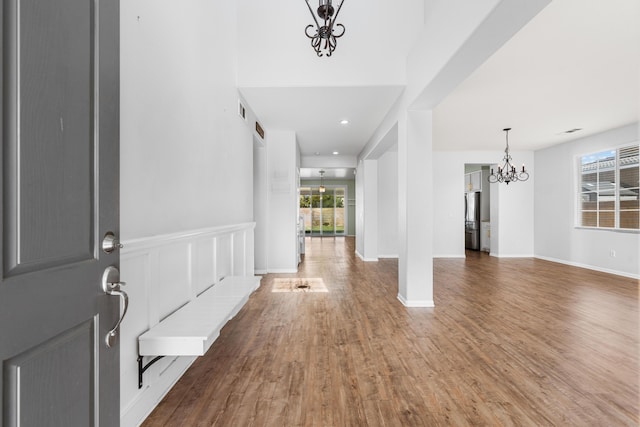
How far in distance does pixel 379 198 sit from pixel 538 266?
3.80 meters

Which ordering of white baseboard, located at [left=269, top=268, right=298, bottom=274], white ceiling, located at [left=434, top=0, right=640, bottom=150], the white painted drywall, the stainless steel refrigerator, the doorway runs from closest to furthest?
1. white ceiling, located at [left=434, top=0, right=640, bottom=150]
2. the white painted drywall
3. white baseboard, located at [left=269, top=268, right=298, bottom=274]
4. the stainless steel refrigerator
5. the doorway

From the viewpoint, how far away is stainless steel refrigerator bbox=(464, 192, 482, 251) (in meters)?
9.13

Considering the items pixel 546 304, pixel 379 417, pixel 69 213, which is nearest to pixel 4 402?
pixel 69 213

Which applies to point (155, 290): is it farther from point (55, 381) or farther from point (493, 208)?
point (493, 208)

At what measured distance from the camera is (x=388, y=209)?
773cm

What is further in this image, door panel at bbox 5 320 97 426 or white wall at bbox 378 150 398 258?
white wall at bbox 378 150 398 258

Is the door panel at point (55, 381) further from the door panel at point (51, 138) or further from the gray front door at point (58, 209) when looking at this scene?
→ the door panel at point (51, 138)

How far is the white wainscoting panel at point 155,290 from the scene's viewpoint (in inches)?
61.1

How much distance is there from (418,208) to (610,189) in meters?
5.03

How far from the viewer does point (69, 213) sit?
819mm

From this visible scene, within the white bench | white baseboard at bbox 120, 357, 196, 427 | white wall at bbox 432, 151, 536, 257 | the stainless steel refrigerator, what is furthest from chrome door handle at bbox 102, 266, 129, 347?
the stainless steel refrigerator

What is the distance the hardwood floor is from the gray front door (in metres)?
1.14

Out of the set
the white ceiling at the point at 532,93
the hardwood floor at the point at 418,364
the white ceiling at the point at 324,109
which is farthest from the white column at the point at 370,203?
the hardwood floor at the point at 418,364

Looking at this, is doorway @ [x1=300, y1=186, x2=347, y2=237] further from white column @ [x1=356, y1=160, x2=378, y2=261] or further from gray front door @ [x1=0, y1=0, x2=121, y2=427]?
gray front door @ [x1=0, y1=0, x2=121, y2=427]
